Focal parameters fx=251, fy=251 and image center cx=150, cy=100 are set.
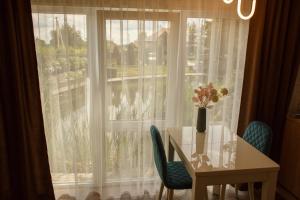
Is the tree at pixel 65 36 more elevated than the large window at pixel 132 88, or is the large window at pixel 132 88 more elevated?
the tree at pixel 65 36

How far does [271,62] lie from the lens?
9.00ft

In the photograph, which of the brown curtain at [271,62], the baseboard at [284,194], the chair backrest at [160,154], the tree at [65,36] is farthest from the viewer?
the baseboard at [284,194]

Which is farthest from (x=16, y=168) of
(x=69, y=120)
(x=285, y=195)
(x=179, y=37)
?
(x=285, y=195)

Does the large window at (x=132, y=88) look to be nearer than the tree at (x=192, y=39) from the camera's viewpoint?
Yes

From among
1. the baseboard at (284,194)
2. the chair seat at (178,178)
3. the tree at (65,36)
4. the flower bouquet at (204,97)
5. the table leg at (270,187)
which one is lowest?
the baseboard at (284,194)

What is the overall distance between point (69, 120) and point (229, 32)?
6.30 feet

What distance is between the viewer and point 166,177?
219 cm

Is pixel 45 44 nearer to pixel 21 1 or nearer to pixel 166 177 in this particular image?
pixel 21 1

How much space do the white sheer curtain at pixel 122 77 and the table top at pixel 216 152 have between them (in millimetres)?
408

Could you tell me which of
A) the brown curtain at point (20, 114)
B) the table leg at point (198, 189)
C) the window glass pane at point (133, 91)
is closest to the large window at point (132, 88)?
the window glass pane at point (133, 91)

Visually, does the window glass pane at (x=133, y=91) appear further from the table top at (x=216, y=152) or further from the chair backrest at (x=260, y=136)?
the chair backrest at (x=260, y=136)

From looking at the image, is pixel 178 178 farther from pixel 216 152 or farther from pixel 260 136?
pixel 260 136

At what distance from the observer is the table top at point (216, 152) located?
1.83 metres

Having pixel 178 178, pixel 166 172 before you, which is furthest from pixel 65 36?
pixel 178 178
